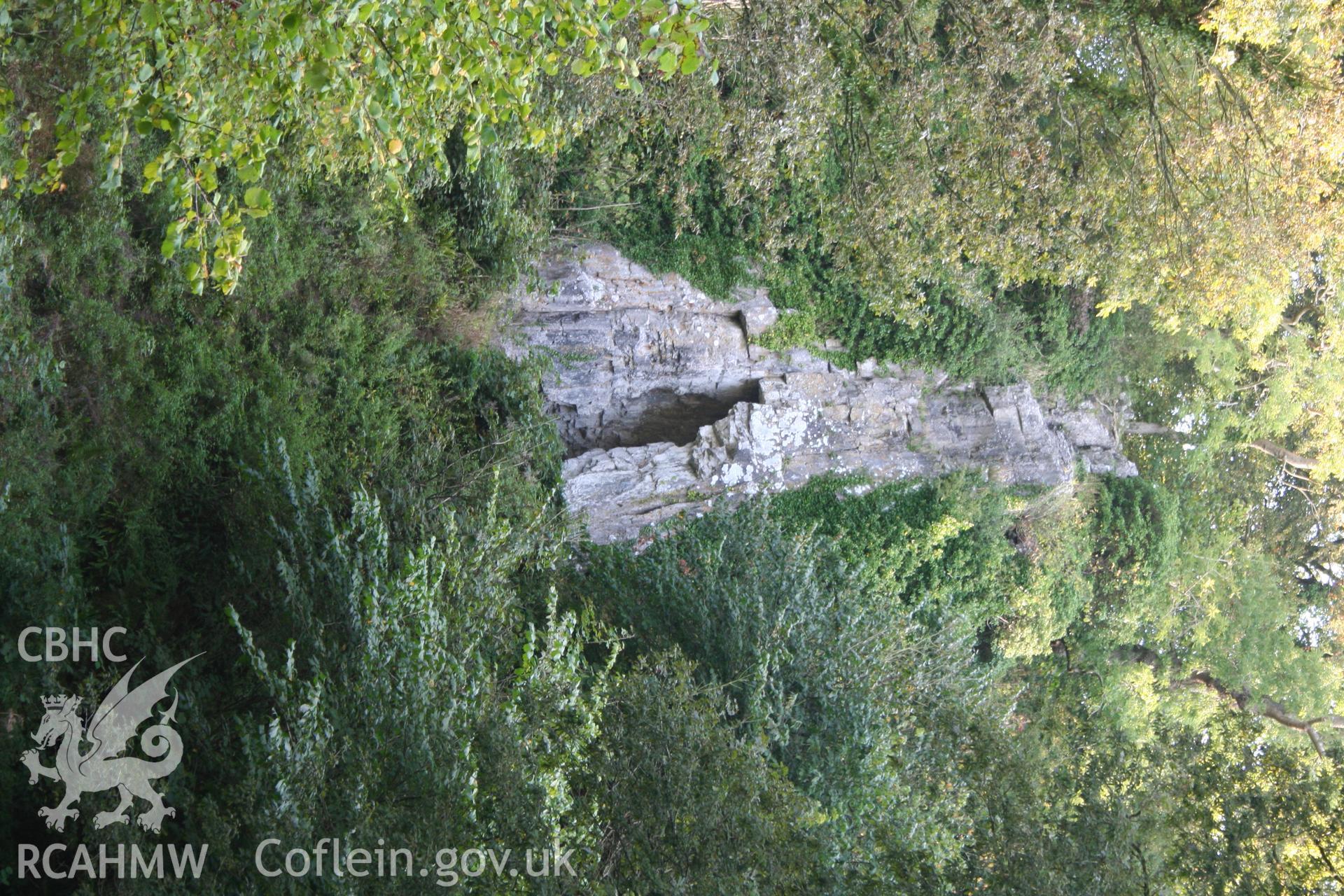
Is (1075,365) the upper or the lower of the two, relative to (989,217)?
lower

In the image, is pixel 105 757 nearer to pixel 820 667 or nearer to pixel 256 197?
pixel 256 197

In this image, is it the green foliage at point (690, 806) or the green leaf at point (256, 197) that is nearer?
the green leaf at point (256, 197)

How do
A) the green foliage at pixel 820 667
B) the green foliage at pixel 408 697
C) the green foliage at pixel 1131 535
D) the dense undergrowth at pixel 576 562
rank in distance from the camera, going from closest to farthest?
the green foliage at pixel 408 697, the dense undergrowth at pixel 576 562, the green foliage at pixel 820 667, the green foliage at pixel 1131 535

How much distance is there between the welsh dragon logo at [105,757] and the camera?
5414 mm

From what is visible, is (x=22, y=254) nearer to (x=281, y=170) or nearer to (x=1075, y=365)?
(x=281, y=170)

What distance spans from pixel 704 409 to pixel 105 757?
793cm

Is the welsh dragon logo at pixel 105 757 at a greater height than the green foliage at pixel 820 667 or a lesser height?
greater

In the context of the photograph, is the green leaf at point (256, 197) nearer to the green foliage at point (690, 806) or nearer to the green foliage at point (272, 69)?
the green foliage at point (272, 69)

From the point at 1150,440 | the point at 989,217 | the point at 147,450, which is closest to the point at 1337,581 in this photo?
the point at 1150,440

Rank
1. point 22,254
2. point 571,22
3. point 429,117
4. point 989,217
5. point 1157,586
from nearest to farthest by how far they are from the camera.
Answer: point 571,22 → point 429,117 → point 22,254 → point 989,217 → point 1157,586

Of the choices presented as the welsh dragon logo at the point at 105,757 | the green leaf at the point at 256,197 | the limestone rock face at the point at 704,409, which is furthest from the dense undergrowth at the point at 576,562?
the limestone rock face at the point at 704,409

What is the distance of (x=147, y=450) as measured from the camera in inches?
296

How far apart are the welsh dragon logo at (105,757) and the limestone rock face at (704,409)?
5.31 metres

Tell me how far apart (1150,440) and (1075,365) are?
4014 mm
